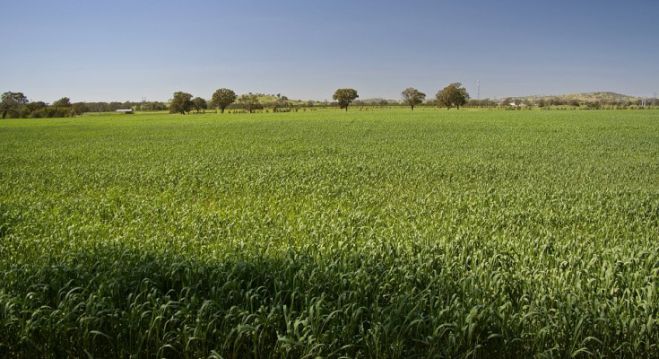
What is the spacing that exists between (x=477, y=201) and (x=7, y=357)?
11817 mm

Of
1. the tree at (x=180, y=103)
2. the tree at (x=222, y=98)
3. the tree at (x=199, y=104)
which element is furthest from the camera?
the tree at (x=222, y=98)

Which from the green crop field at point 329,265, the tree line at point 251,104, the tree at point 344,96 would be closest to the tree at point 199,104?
the tree line at point 251,104


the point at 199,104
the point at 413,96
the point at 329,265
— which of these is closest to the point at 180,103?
the point at 199,104

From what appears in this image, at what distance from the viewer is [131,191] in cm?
1611

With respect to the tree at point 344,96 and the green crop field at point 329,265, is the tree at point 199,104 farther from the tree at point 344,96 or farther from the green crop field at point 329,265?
the green crop field at point 329,265

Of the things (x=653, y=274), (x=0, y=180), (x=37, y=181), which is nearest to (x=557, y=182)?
(x=653, y=274)

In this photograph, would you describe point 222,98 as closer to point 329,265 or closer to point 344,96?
point 344,96

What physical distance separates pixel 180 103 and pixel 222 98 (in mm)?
19973

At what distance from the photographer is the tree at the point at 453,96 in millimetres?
164500

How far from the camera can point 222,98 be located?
156 meters

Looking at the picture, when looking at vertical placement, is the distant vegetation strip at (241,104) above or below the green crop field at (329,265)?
above

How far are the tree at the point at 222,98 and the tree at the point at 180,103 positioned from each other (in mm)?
14917

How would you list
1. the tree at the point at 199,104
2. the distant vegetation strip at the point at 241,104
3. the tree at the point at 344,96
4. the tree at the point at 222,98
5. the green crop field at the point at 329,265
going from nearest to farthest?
the green crop field at the point at 329,265 < the distant vegetation strip at the point at 241,104 < the tree at the point at 199,104 < the tree at the point at 222,98 < the tree at the point at 344,96

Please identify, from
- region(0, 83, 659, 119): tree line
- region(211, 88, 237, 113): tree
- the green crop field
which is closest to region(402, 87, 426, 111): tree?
region(0, 83, 659, 119): tree line
